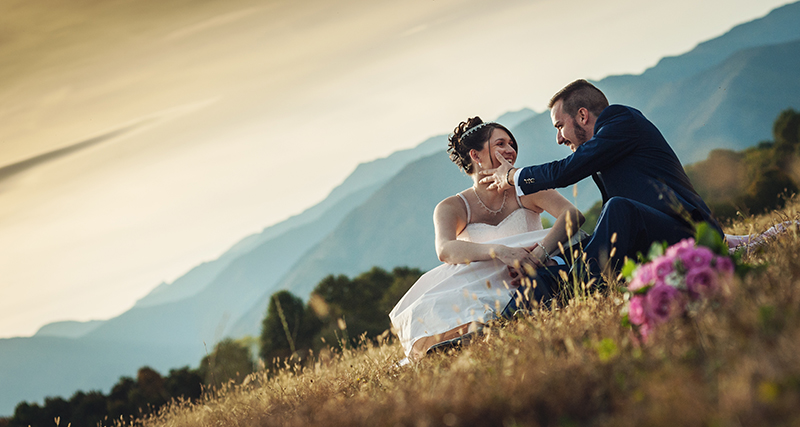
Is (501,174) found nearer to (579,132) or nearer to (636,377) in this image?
(579,132)

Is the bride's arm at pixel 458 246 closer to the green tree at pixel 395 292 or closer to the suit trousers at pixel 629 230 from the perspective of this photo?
the suit trousers at pixel 629 230

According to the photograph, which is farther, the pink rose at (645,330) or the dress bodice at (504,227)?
the dress bodice at (504,227)

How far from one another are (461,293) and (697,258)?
290 cm

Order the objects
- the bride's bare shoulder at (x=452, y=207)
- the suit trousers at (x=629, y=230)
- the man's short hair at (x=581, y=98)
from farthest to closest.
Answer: the bride's bare shoulder at (x=452, y=207), the man's short hair at (x=581, y=98), the suit trousers at (x=629, y=230)

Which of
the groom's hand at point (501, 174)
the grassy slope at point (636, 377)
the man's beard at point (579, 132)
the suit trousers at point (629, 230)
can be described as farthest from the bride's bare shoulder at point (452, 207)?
the grassy slope at point (636, 377)

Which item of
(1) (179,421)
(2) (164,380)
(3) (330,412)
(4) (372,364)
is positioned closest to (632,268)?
(3) (330,412)

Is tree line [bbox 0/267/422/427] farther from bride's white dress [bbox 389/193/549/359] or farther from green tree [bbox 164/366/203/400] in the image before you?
bride's white dress [bbox 389/193/549/359]

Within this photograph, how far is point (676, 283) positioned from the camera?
2.34 meters

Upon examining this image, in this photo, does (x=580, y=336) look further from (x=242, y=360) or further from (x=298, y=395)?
(x=242, y=360)

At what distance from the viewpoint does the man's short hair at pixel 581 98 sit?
4.97 metres

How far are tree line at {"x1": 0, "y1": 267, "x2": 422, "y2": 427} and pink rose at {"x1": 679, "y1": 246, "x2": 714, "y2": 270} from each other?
10.4m

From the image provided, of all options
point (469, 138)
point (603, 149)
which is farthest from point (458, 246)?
point (603, 149)

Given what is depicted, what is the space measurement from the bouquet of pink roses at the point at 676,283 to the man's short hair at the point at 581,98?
282 cm

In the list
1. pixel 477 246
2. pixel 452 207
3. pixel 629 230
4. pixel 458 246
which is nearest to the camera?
pixel 629 230
